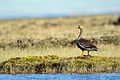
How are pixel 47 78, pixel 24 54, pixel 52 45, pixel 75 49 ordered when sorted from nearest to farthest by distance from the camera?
1. pixel 47 78
2. pixel 24 54
3. pixel 75 49
4. pixel 52 45

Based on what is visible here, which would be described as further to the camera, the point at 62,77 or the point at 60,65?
the point at 60,65

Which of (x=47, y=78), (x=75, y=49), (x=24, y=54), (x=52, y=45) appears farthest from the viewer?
(x=52, y=45)

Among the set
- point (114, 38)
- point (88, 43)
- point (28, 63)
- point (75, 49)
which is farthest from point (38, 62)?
point (114, 38)

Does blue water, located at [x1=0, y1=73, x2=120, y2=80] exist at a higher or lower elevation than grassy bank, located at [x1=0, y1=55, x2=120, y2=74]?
lower

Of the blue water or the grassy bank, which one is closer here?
the blue water

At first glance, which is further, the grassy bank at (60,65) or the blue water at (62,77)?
the grassy bank at (60,65)

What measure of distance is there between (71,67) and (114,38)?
28.3ft

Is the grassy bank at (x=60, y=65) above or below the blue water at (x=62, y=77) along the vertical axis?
above

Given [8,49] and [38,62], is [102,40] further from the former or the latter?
[38,62]

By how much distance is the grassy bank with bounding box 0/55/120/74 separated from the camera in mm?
21938

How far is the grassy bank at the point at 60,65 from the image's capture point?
2194cm

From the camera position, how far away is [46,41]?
31.0m

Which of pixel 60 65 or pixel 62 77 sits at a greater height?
pixel 60 65

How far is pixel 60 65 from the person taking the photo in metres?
22.2
